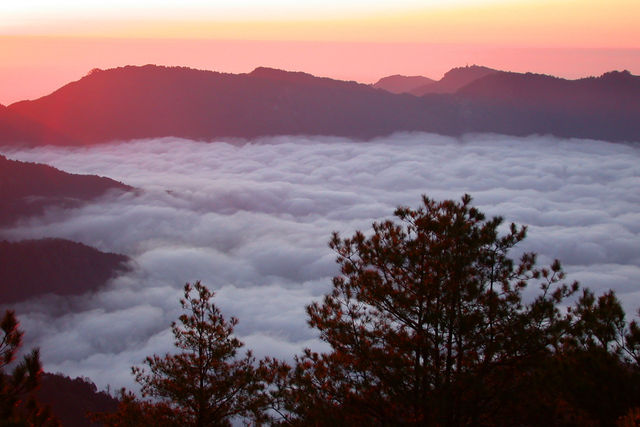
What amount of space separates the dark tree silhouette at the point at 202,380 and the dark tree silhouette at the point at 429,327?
2313 millimetres

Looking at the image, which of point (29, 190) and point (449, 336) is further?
point (29, 190)

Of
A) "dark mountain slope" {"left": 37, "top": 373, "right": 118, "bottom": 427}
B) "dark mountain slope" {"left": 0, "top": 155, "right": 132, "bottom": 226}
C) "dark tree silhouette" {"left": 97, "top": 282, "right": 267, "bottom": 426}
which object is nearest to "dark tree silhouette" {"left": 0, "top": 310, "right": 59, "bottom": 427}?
"dark tree silhouette" {"left": 97, "top": 282, "right": 267, "bottom": 426}

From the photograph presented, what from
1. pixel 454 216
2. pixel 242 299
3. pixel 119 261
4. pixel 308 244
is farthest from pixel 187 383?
pixel 308 244

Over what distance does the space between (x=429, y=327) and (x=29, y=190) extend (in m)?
153

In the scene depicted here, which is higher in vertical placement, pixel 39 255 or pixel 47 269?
pixel 39 255

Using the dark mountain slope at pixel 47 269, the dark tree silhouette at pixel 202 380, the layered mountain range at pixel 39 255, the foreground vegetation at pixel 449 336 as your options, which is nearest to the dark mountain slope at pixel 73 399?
the dark tree silhouette at pixel 202 380

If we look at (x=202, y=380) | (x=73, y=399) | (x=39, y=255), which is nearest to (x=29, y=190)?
(x=39, y=255)

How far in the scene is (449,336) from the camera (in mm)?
11500

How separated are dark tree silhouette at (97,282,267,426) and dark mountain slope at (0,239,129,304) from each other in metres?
103

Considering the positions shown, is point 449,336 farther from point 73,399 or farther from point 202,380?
point 73,399

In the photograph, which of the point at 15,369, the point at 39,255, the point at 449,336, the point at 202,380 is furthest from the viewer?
the point at 39,255

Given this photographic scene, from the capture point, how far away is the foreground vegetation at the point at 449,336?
408 inches

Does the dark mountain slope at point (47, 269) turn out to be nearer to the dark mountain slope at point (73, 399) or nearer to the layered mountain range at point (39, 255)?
the layered mountain range at point (39, 255)

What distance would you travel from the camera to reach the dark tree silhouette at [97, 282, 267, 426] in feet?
47.2
